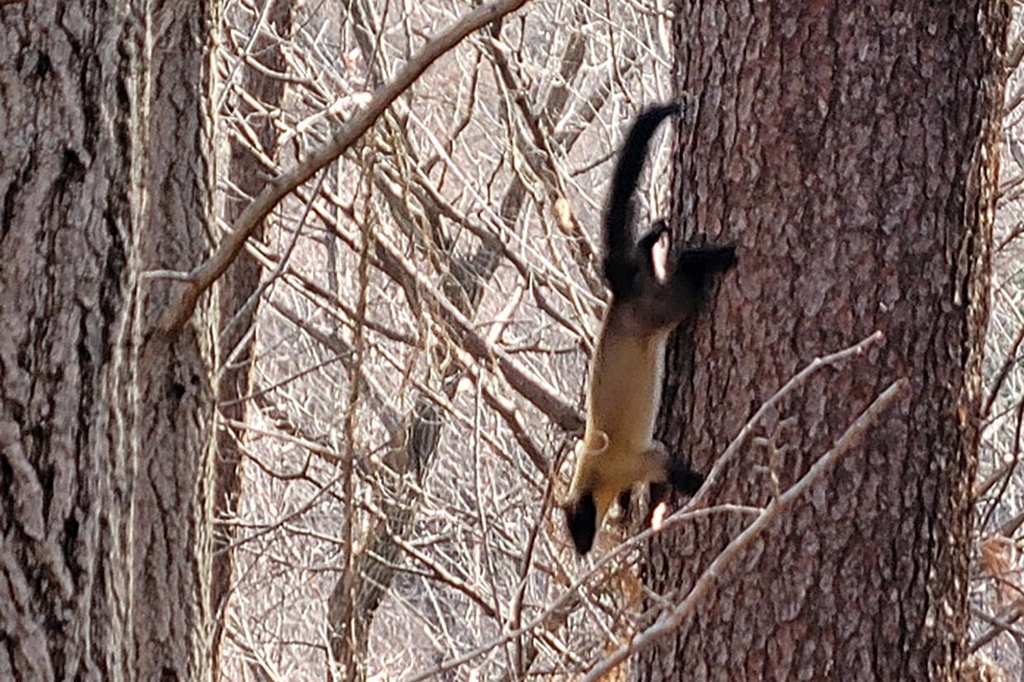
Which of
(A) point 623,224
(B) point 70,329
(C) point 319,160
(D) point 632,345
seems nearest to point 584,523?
(D) point 632,345

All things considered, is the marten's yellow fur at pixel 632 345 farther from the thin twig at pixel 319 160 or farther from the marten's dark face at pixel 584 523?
the thin twig at pixel 319 160

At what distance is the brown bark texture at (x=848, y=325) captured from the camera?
3.21m

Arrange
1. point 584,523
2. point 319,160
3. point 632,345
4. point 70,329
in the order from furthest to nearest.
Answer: point 584,523, point 632,345, point 319,160, point 70,329

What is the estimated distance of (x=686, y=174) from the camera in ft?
11.3

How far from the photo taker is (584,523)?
467 cm

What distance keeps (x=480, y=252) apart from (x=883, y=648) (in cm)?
488

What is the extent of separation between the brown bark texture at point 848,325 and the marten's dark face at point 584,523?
129 centimetres

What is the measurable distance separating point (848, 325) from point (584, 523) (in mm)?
1618

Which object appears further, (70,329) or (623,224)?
(623,224)

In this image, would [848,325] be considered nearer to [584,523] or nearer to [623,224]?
[623,224]

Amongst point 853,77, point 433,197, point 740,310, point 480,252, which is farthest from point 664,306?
point 480,252

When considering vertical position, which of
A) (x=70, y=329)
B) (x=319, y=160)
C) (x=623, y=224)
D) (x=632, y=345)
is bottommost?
(x=70, y=329)

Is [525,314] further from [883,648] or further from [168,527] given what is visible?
[883,648]

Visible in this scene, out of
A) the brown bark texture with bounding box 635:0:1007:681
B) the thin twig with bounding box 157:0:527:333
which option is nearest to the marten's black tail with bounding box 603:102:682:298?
the brown bark texture with bounding box 635:0:1007:681
